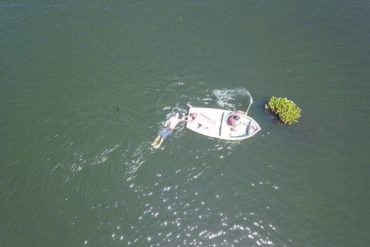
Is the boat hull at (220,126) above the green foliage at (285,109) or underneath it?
underneath

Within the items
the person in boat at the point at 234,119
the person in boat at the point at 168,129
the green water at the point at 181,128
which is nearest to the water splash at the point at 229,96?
the green water at the point at 181,128

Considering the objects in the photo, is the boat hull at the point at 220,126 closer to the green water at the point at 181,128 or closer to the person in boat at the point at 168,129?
the green water at the point at 181,128

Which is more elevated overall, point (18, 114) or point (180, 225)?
point (18, 114)

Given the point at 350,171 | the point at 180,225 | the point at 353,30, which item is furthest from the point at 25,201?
the point at 353,30

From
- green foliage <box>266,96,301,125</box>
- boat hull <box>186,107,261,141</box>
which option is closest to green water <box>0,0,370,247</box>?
boat hull <box>186,107,261,141</box>

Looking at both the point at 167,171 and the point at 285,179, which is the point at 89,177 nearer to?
the point at 167,171

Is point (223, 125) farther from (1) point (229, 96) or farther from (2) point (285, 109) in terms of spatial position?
(2) point (285, 109)

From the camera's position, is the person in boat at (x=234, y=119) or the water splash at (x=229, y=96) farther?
the water splash at (x=229, y=96)

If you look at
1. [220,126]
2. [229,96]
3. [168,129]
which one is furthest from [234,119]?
[168,129]
